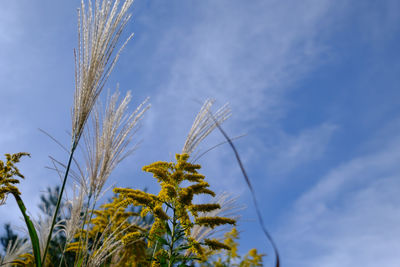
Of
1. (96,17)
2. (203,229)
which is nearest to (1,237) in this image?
(203,229)

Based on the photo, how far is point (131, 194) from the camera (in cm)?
277

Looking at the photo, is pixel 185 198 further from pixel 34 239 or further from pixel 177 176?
pixel 34 239

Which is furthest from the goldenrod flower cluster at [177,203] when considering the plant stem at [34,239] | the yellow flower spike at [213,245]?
the plant stem at [34,239]

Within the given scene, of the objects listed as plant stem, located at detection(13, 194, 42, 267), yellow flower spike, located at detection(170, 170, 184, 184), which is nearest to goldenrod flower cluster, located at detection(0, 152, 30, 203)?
plant stem, located at detection(13, 194, 42, 267)

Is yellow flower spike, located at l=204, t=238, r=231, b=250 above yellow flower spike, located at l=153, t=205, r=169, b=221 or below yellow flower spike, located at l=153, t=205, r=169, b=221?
below

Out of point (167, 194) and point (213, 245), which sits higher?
point (167, 194)

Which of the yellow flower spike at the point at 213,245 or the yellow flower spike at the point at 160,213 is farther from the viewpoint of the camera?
the yellow flower spike at the point at 213,245

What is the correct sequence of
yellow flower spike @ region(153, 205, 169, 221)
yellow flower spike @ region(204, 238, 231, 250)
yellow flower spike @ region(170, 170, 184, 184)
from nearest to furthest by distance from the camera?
yellow flower spike @ region(153, 205, 169, 221) < yellow flower spike @ region(204, 238, 231, 250) < yellow flower spike @ region(170, 170, 184, 184)

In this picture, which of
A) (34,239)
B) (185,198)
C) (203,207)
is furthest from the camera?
(203,207)

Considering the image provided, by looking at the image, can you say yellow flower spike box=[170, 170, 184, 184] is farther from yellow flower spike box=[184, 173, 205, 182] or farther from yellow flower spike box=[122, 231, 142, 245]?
yellow flower spike box=[122, 231, 142, 245]

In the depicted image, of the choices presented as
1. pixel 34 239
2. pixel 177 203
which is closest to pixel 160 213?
pixel 177 203

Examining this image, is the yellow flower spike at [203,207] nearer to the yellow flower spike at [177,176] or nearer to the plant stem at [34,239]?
the yellow flower spike at [177,176]

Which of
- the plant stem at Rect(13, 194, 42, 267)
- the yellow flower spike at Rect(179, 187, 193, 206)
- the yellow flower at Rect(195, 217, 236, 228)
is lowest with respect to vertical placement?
the plant stem at Rect(13, 194, 42, 267)

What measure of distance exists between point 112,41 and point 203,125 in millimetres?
1213
